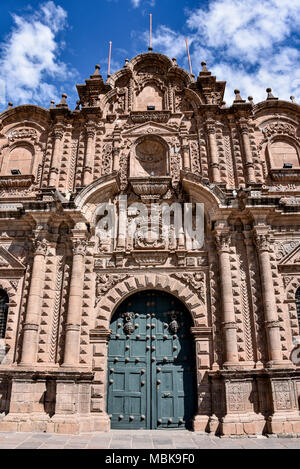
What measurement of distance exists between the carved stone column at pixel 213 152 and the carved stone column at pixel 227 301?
7.33 ft

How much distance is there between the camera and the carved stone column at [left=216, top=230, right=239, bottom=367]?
9695mm

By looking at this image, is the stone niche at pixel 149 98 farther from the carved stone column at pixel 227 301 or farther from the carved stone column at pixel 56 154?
the carved stone column at pixel 227 301

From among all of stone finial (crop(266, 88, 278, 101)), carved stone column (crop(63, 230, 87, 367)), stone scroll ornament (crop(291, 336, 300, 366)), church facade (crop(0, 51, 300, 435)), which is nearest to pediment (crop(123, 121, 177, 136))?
church facade (crop(0, 51, 300, 435))

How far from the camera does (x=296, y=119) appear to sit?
44.6 feet

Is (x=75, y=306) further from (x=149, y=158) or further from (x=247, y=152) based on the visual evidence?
(x=247, y=152)

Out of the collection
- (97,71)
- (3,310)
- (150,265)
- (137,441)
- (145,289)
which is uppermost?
(97,71)

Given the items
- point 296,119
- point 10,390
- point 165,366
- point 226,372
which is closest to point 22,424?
point 10,390

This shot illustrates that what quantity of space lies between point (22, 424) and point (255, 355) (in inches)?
246

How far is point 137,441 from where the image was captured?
812 cm

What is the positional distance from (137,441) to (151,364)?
230cm

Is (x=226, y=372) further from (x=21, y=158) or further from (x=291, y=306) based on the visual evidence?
(x=21, y=158)

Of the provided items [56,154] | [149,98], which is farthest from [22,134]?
[149,98]

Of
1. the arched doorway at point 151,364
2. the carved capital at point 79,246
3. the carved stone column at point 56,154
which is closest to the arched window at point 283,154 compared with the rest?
the arched doorway at point 151,364
